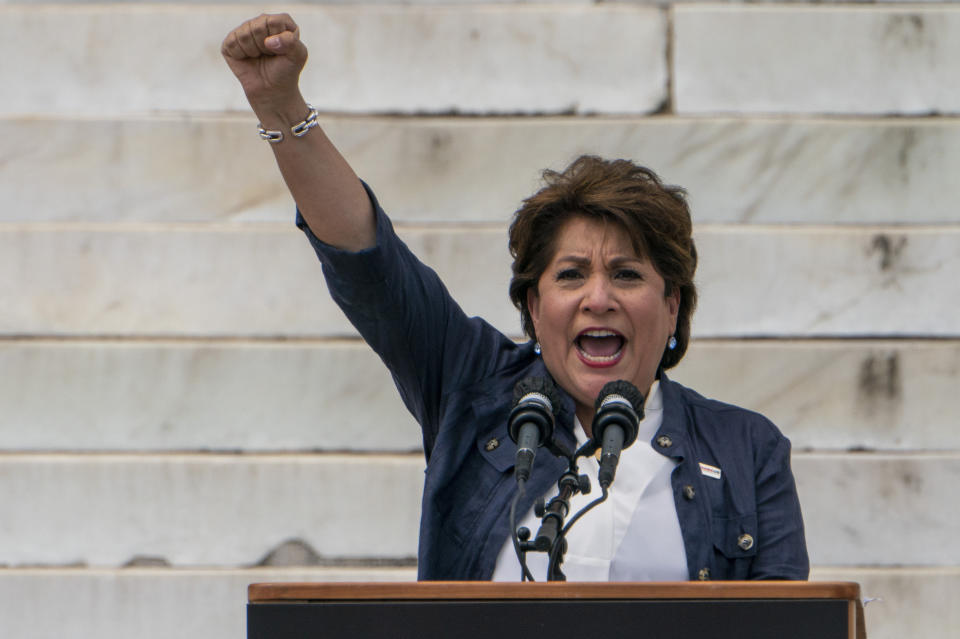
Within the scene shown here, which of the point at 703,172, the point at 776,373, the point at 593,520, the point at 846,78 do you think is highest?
the point at 846,78

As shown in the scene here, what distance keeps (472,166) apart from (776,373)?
1.25 meters

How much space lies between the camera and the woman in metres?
2.44

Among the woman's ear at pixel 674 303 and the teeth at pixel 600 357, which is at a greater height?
the woman's ear at pixel 674 303

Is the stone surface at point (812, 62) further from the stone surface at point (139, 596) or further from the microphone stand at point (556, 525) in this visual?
the microphone stand at point (556, 525)

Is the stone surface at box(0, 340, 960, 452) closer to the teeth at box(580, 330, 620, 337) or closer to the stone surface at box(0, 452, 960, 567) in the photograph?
the stone surface at box(0, 452, 960, 567)

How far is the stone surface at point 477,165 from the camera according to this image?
434 centimetres

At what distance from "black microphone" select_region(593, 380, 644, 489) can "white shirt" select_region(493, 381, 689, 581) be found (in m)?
0.41

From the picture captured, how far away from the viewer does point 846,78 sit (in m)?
4.38

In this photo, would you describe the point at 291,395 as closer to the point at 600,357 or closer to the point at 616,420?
the point at 600,357

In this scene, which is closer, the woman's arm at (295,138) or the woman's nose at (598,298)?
the woman's arm at (295,138)

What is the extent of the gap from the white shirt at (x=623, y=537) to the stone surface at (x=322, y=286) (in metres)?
1.72

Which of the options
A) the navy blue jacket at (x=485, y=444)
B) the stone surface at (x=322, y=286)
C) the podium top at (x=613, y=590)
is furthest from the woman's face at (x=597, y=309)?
the stone surface at (x=322, y=286)

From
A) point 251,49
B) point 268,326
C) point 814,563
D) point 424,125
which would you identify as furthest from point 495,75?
point 251,49

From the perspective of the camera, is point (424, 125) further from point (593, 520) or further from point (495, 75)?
point (593, 520)
